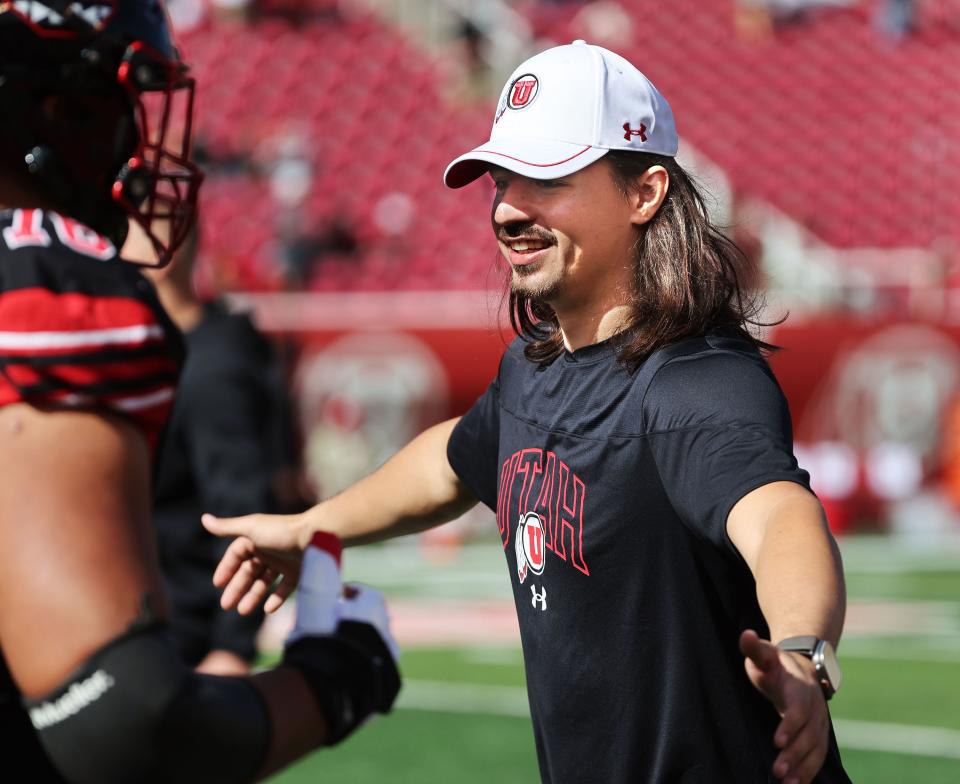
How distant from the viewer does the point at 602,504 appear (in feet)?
7.97

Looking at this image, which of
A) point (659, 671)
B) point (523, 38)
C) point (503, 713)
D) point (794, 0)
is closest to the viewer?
point (659, 671)

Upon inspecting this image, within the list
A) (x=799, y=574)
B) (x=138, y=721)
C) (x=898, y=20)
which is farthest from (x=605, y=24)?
(x=138, y=721)

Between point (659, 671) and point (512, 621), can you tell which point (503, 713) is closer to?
point (512, 621)

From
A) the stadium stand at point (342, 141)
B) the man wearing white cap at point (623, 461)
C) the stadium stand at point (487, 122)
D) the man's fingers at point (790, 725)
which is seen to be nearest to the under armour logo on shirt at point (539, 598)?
the man wearing white cap at point (623, 461)

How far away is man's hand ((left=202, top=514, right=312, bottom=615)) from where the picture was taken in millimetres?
Answer: 2715

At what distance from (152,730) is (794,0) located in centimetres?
1802

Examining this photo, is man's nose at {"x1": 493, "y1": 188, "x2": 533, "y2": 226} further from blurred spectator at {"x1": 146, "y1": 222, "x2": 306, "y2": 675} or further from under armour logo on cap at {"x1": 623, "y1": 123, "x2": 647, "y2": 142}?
blurred spectator at {"x1": 146, "y1": 222, "x2": 306, "y2": 675}

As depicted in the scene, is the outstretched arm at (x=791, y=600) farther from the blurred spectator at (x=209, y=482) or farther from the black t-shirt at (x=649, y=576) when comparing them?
the blurred spectator at (x=209, y=482)

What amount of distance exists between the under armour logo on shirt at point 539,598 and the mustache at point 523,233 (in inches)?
23.6

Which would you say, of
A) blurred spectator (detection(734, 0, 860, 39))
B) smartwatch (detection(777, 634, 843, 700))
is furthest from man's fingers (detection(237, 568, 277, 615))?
blurred spectator (detection(734, 0, 860, 39))

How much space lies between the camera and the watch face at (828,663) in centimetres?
186

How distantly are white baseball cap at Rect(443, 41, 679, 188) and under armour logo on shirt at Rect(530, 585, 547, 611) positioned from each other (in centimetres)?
71

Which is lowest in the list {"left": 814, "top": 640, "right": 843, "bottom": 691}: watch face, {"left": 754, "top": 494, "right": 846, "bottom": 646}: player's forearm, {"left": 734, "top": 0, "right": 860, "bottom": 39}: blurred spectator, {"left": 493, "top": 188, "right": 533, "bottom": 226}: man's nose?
{"left": 814, "top": 640, "right": 843, "bottom": 691}: watch face

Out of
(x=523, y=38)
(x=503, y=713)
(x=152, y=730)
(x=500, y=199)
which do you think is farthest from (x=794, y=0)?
(x=152, y=730)
